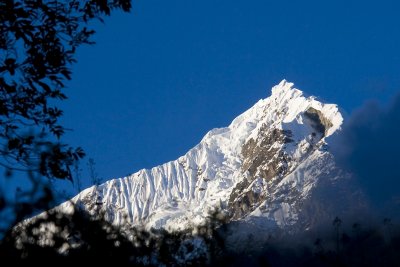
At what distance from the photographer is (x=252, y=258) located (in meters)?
161

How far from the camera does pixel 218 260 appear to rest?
31.2 metres

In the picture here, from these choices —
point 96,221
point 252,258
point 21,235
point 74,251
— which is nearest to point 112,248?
point 96,221

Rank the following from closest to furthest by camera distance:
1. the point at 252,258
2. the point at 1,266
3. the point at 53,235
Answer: the point at 1,266, the point at 53,235, the point at 252,258

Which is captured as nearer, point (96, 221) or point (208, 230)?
point (96, 221)

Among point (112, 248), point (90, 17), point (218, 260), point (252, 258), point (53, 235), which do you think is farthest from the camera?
point (252, 258)

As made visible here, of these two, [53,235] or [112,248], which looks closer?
[53,235]

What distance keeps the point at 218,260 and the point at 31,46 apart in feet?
51.1

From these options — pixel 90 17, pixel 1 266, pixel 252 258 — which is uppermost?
pixel 252 258

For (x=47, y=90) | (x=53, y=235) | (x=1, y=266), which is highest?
Answer: (x=47, y=90)

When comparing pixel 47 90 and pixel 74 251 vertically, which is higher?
pixel 47 90

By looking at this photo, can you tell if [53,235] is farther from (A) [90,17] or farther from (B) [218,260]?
(B) [218,260]

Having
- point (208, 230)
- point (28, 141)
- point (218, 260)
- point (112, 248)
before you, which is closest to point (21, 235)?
point (28, 141)

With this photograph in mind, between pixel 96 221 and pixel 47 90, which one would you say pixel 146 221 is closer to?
pixel 96 221

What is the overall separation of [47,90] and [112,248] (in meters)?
6.92
